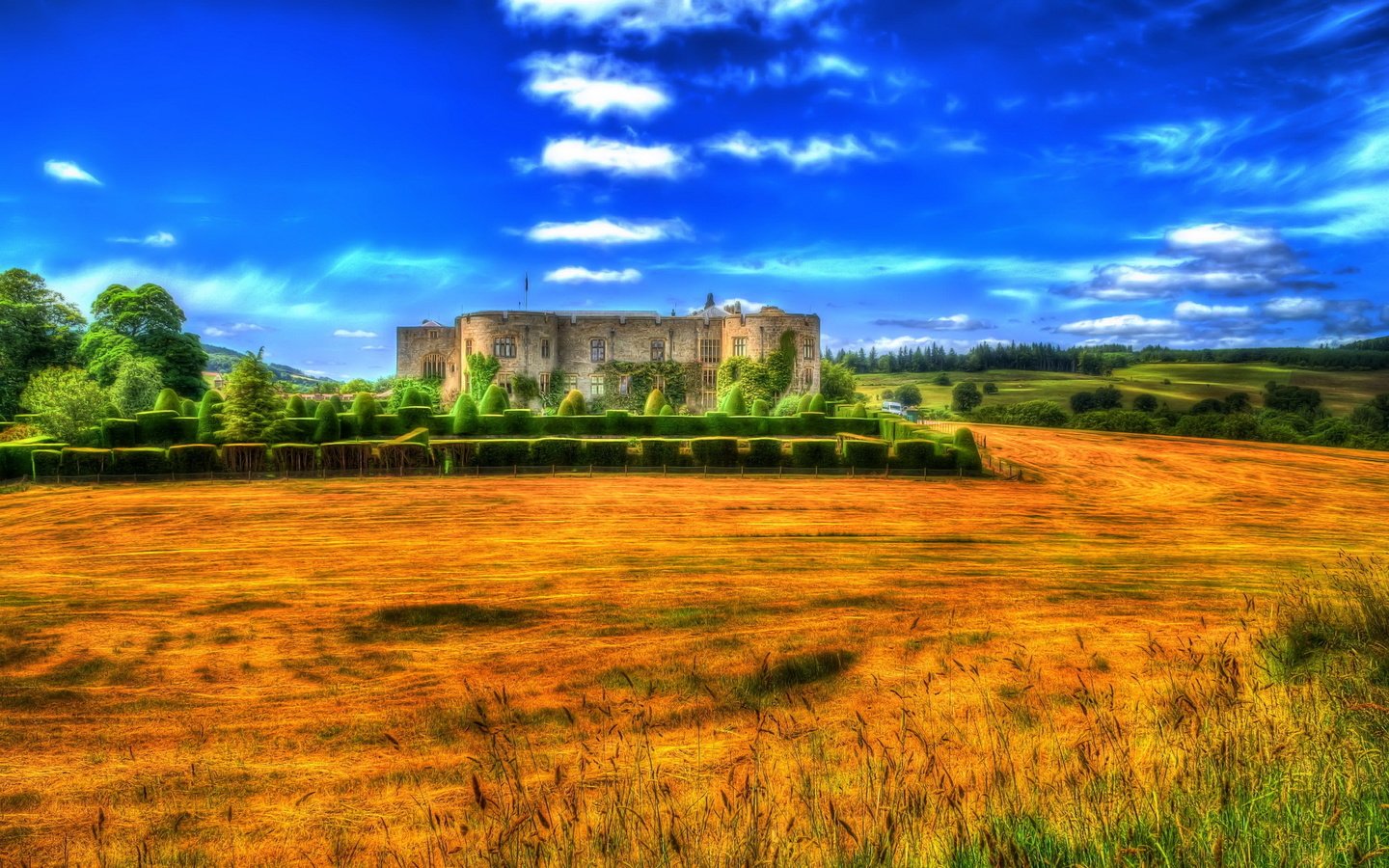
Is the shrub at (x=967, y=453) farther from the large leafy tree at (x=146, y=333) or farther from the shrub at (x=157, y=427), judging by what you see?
the large leafy tree at (x=146, y=333)

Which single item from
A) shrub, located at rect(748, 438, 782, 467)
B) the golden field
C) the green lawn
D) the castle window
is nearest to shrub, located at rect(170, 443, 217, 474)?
the golden field

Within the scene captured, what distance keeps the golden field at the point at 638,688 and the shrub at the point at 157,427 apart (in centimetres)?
1117

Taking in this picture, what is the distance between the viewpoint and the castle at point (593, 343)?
3884 cm

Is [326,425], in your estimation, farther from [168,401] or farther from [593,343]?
[593,343]

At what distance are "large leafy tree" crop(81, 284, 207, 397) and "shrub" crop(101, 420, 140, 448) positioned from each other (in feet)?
46.5

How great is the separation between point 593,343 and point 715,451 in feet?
76.1

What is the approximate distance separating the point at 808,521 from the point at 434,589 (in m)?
7.29

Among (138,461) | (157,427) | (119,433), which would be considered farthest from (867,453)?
(119,433)

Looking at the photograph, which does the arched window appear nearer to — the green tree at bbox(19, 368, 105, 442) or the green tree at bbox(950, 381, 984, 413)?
the green tree at bbox(19, 368, 105, 442)

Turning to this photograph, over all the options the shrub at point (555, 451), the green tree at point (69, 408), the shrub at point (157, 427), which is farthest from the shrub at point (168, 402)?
the shrub at point (555, 451)

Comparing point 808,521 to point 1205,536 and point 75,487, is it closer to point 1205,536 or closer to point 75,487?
point 1205,536

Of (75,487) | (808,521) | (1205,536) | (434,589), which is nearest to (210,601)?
(434,589)

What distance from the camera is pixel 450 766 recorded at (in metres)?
4.69

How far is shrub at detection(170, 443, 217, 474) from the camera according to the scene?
722 inches
